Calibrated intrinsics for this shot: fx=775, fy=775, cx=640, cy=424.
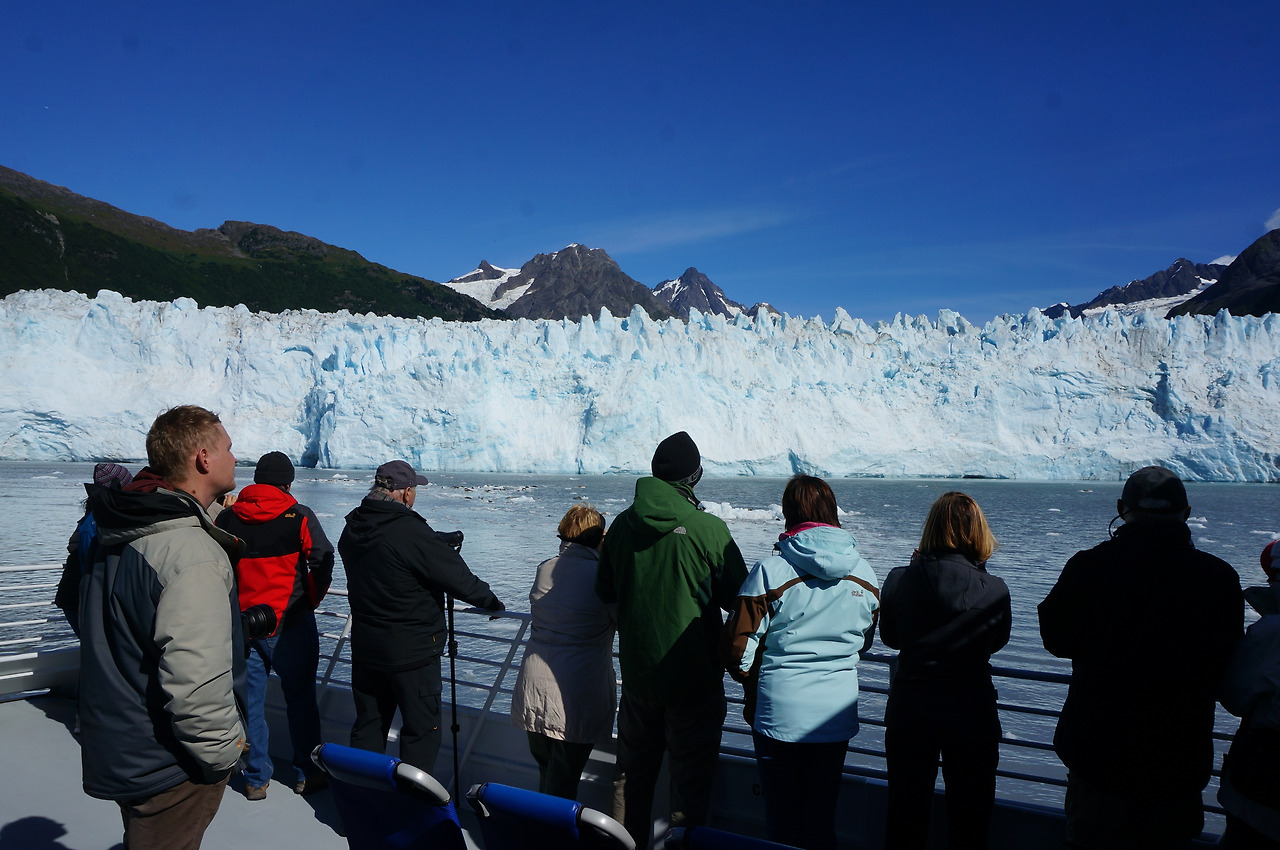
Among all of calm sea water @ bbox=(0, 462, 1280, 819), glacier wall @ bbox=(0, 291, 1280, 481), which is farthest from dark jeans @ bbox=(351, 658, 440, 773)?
glacier wall @ bbox=(0, 291, 1280, 481)

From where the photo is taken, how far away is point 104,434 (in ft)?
89.7

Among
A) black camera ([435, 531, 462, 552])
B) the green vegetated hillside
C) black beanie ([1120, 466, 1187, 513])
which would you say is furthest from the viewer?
the green vegetated hillside

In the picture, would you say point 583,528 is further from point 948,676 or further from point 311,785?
point 311,785

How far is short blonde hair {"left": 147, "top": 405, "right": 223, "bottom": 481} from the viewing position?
1.38 meters

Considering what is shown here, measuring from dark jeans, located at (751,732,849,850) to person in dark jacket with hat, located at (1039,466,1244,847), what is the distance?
48 centimetres

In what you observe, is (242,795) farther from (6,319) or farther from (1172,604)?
(6,319)

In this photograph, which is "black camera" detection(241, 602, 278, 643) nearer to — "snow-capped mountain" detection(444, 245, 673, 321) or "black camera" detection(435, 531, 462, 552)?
"black camera" detection(435, 531, 462, 552)

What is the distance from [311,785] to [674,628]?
1.42 meters

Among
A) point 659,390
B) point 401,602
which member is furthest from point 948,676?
point 659,390

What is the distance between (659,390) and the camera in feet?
89.1

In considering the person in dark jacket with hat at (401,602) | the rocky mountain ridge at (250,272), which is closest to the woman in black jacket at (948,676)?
the person in dark jacket with hat at (401,602)

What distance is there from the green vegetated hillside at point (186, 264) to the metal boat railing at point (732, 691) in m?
60.7

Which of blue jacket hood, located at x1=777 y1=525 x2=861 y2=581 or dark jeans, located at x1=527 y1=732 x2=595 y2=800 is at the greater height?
blue jacket hood, located at x1=777 y1=525 x2=861 y2=581

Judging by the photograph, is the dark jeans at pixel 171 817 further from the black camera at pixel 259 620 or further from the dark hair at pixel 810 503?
the dark hair at pixel 810 503
